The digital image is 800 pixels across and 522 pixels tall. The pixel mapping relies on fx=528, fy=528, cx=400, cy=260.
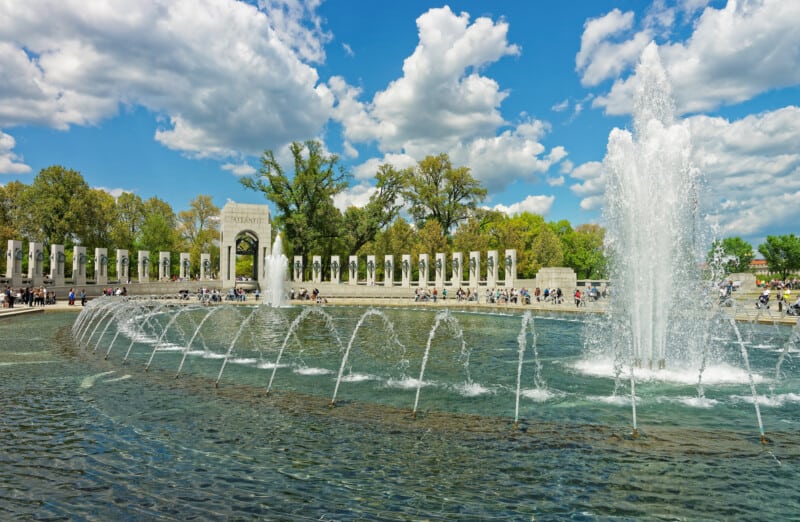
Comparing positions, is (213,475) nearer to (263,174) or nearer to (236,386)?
(236,386)

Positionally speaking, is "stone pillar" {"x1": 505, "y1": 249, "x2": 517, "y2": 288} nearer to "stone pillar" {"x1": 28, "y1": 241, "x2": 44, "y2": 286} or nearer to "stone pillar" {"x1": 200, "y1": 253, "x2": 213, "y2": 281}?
"stone pillar" {"x1": 200, "y1": 253, "x2": 213, "y2": 281}

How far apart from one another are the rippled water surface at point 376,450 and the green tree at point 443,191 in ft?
178

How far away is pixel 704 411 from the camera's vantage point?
917 centimetres

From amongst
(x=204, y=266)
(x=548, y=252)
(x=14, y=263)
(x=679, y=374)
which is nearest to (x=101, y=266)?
(x=14, y=263)

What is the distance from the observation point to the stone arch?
55.4m

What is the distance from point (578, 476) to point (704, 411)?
14.3 ft

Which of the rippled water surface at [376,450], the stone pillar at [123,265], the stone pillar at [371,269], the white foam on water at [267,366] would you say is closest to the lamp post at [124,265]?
the stone pillar at [123,265]

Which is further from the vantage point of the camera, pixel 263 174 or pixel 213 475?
pixel 263 174

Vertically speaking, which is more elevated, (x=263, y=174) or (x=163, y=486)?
(x=263, y=174)

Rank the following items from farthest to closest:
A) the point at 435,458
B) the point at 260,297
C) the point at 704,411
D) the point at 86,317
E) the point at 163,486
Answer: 1. the point at 260,297
2. the point at 86,317
3. the point at 704,411
4. the point at 435,458
5. the point at 163,486

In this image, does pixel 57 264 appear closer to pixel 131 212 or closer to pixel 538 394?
pixel 131 212

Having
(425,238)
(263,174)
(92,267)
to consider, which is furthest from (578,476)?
(92,267)

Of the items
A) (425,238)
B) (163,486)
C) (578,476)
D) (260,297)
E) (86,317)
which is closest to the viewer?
(163,486)

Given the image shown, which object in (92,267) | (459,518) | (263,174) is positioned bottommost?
(459,518)
